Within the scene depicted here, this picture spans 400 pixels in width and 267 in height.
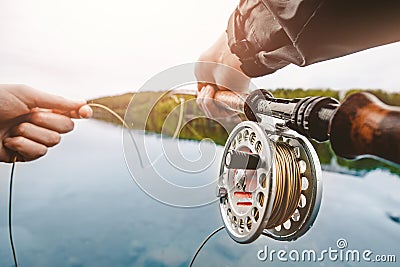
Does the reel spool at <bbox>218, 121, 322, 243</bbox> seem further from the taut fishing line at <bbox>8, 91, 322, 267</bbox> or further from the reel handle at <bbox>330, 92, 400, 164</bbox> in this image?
the reel handle at <bbox>330, 92, 400, 164</bbox>

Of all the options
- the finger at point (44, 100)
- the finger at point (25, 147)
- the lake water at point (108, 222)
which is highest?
the finger at point (44, 100)

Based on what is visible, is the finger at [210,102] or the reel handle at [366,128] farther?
the finger at [210,102]

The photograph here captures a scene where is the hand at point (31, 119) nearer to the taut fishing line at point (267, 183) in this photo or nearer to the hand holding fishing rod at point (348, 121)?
the taut fishing line at point (267, 183)

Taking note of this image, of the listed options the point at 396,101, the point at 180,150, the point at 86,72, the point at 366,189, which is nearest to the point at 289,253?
the point at 366,189

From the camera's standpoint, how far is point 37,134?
5.59ft

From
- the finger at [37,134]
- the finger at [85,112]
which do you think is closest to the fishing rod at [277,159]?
the finger at [85,112]

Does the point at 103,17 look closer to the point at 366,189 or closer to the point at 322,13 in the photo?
the point at 322,13

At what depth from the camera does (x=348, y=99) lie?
1367mm

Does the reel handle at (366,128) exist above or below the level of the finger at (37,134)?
above

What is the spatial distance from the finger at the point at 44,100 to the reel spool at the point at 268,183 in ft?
1.84

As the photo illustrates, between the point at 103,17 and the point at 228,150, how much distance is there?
0.65 m

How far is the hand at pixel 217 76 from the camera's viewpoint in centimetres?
166

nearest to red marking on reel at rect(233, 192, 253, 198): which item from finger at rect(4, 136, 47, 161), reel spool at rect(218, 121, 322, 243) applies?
reel spool at rect(218, 121, 322, 243)

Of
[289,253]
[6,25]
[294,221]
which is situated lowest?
[289,253]
